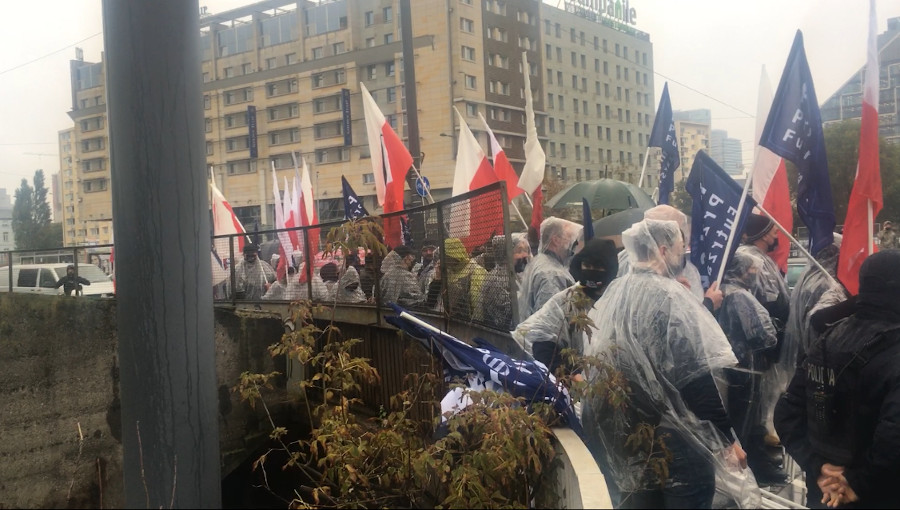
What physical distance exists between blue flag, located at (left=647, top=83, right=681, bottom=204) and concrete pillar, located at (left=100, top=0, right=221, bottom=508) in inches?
292

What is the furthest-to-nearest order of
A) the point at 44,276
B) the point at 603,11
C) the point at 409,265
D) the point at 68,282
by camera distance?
the point at 603,11 < the point at 44,276 < the point at 68,282 < the point at 409,265

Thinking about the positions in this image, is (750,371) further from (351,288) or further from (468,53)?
(468,53)

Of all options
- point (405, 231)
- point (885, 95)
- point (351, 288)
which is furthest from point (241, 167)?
point (405, 231)

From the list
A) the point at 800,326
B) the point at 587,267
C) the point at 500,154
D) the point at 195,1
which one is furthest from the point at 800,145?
the point at 500,154

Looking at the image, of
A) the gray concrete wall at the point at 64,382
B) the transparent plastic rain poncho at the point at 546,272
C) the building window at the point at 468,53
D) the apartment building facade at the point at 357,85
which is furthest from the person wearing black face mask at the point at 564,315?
the building window at the point at 468,53

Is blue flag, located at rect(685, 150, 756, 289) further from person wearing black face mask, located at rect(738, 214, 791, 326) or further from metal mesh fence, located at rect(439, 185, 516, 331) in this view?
metal mesh fence, located at rect(439, 185, 516, 331)

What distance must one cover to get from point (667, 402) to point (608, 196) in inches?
277

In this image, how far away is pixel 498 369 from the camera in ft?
12.8

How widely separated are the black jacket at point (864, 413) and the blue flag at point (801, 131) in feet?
6.47

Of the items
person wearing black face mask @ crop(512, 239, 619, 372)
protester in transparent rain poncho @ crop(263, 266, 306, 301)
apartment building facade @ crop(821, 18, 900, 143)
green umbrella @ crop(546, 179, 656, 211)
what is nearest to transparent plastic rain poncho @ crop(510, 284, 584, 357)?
person wearing black face mask @ crop(512, 239, 619, 372)

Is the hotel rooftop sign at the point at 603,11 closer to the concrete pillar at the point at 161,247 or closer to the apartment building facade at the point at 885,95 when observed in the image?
the apartment building facade at the point at 885,95

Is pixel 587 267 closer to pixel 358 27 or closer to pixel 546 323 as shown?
pixel 546 323

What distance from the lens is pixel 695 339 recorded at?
12.0ft

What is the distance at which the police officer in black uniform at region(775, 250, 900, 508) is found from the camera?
3.22 metres
